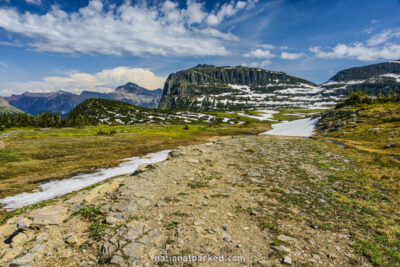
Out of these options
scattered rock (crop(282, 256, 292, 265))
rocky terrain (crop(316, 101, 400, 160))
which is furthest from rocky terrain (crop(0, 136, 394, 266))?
rocky terrain (crop(316, 101, 400, 160))

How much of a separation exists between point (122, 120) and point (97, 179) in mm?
176713

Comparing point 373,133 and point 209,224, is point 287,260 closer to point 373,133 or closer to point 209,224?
point 209,224

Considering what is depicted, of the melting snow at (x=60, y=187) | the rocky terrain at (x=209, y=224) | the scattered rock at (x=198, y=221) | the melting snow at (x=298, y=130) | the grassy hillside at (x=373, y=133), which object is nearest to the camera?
the rocky terrain at (x=209, y=224)

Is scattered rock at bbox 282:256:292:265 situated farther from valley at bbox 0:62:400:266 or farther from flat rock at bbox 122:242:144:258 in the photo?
flat rock at bbox 122:242:144:258

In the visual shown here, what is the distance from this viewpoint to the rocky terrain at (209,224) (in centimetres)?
866

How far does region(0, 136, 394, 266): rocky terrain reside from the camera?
866 centimetres

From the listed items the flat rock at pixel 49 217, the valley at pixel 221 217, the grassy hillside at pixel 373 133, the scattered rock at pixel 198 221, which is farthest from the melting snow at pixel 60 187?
the grassy hillside at pixel 373 133

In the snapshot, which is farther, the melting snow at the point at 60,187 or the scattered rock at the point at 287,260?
the melting snow at the point at 60,187

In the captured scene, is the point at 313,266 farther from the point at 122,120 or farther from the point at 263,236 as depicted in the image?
the point at 122,120

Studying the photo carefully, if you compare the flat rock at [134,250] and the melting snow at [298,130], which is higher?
the flat rock at [134,250]

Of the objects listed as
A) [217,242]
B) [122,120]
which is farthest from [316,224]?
[122,120]

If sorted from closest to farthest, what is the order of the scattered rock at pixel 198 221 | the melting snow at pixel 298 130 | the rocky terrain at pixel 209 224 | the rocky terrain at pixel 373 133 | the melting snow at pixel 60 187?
the rocky terrain at pixel 209 224
the scattered rock at pixel 198 221
the melting snow at pixel 60 187
the rocky terrain at pixel 373 133
the melting snow at pixel 298 130

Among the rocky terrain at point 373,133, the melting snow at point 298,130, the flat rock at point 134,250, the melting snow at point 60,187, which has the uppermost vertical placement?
the flat rock at point 134,250

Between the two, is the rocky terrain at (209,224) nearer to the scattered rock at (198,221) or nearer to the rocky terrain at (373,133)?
the scattered rock at (198,221)
